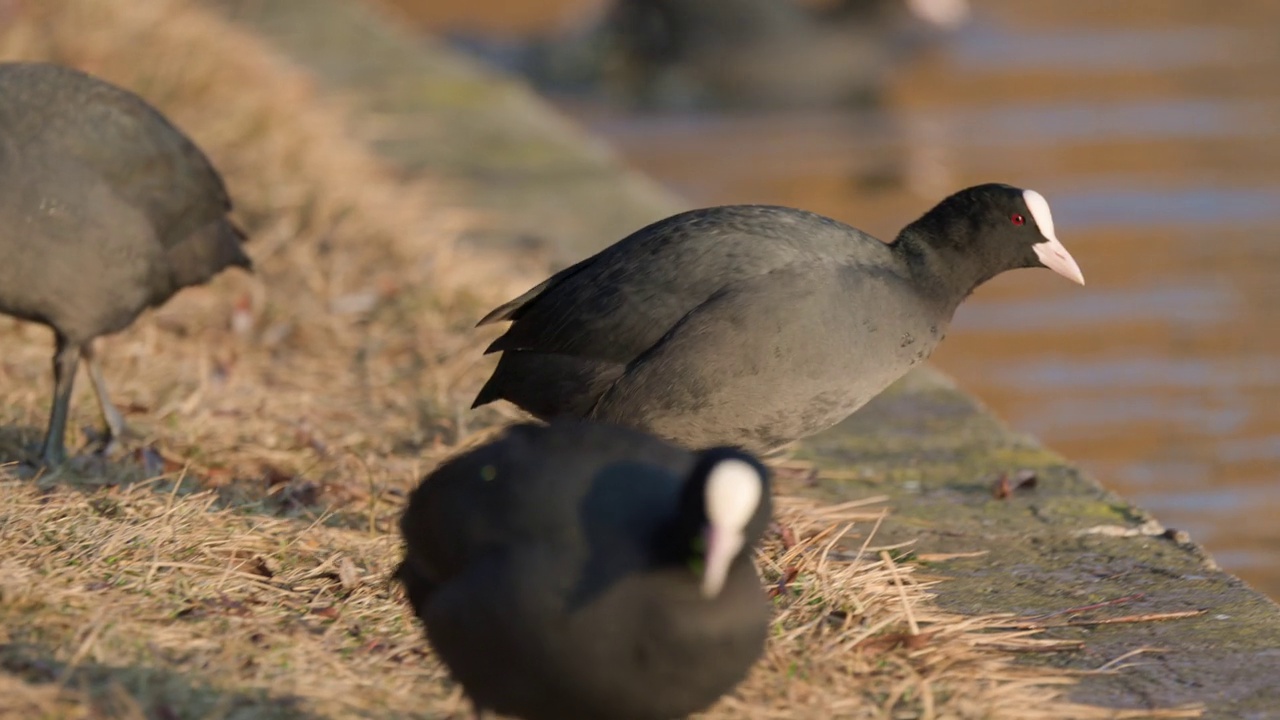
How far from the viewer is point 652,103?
12.1 m

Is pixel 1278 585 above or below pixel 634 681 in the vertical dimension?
above

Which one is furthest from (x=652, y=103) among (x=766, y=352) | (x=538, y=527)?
(x=538, y=527)

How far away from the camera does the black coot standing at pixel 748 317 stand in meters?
3.86

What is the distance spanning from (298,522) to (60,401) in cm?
93

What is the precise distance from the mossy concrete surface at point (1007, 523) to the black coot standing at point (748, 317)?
0.54m

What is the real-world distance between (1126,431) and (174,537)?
12.4 ft

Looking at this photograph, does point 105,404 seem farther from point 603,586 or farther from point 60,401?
point 603,586

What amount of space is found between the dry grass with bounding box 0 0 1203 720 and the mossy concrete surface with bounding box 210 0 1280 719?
0.54 feet

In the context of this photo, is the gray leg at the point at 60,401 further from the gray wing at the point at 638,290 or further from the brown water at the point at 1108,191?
the brown water at the point at 1108,191

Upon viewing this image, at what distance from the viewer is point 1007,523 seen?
4.34m

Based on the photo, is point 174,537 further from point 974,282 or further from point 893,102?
point 893,102

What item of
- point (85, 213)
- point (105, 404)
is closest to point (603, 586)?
point (85, 213)

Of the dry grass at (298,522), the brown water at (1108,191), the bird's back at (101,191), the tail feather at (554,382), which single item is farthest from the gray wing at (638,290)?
the brown water at (1108,191)

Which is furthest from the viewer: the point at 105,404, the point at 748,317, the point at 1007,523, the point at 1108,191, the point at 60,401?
the point at 1108,191
